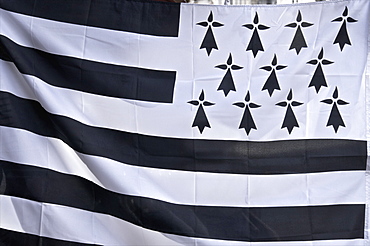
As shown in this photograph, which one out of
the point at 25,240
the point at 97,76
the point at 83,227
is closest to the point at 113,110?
the point at 97,76

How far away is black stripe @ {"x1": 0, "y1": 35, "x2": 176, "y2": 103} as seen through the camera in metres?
3.11

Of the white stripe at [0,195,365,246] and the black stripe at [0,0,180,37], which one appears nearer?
the white stripe at [0,195,365,246]

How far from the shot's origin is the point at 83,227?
10.1 feet

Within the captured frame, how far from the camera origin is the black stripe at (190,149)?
10.1ft

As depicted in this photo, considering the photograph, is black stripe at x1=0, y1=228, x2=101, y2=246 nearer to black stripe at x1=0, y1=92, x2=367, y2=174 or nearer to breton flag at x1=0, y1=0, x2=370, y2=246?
breton flag at x1=0, y1=0, x2=370, y2=246

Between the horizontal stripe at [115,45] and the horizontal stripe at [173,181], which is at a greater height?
the horizontal stripe at [115,45]

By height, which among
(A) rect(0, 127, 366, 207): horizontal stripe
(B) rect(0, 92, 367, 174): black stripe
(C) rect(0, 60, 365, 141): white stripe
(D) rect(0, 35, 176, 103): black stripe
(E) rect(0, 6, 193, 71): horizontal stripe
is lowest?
(A) rect(0, 127, 366, 207): horizontal stripe

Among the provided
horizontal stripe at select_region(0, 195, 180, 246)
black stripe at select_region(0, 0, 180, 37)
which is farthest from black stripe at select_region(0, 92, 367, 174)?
black stripe at select_region(0, 0, 180, 37)

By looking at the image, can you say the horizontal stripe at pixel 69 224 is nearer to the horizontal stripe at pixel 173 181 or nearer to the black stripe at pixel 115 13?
the horizontal stripe at pixel 173 181

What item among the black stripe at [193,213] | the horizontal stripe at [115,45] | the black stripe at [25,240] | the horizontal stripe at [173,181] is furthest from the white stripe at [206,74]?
the black stripe at [25,240]

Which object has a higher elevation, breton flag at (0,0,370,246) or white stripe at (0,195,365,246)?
breton flag at (0,0,370,246)

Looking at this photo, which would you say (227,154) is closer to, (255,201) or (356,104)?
(255,201)

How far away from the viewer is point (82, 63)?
315 centimetres

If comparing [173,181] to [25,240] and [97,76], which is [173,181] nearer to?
[97,76]
